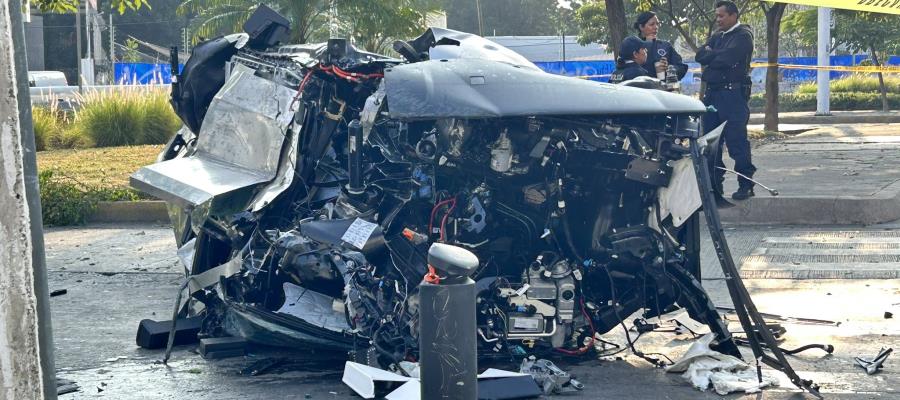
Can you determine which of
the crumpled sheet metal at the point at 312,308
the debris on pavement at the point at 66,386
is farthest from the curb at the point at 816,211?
the debris on pavement at the point at 66,386

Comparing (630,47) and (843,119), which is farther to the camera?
(843,119)

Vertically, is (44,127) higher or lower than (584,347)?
higher

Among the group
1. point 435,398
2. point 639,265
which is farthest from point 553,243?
point 435,398

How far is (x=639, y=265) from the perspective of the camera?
593cm

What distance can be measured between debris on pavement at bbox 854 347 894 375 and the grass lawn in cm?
907

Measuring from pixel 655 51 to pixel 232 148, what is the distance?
4634mm

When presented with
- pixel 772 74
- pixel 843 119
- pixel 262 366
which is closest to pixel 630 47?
pixel 262 366

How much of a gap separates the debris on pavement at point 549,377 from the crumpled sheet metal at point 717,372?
54cm

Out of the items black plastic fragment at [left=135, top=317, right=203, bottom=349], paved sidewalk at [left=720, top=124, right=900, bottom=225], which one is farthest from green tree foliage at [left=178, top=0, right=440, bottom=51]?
black plastic fragment at [left=135, top=317, right=203, bottom=349]

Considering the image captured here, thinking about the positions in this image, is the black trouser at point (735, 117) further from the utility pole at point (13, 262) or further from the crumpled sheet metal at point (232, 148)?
the utility pole at point (13, 262)

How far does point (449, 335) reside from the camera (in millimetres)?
4086

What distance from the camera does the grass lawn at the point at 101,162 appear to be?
13547 millimetres

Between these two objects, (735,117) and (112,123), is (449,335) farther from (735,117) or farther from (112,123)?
(112,123)

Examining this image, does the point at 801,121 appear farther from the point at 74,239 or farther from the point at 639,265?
the point at 639,265
